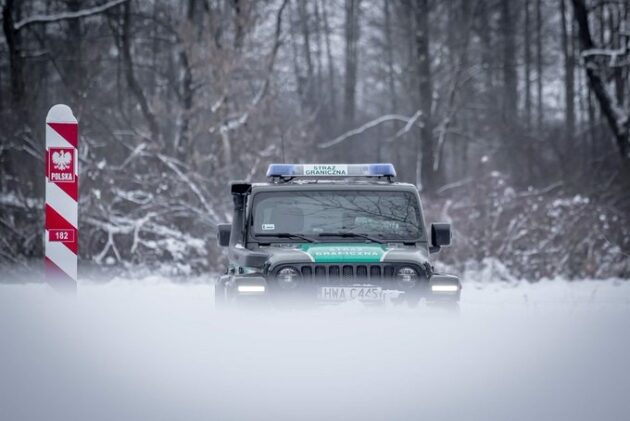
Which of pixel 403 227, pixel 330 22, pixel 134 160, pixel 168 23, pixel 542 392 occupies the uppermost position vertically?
pixel 330 22

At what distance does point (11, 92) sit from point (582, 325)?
1534 centimetres

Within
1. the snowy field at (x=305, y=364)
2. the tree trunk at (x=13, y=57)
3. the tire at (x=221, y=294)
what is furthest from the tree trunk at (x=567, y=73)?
the snowy field at (x=305, y=364)

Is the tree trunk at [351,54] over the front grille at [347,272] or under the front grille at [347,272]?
over

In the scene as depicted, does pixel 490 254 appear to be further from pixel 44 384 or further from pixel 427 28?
pixel 44 384

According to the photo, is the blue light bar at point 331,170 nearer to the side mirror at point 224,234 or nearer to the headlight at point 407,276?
the side mirror at point 224,234

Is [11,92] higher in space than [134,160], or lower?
higher

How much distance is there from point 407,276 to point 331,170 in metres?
2.02

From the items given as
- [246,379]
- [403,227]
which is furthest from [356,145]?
[246,379]

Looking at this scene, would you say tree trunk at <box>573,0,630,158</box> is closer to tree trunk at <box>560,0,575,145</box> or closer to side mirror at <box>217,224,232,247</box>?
tree trunk at <box>560,0,575,145</box>

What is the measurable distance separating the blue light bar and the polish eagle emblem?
2131mm

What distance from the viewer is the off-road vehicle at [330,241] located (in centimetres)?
741

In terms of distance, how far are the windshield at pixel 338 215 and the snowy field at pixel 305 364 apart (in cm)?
108

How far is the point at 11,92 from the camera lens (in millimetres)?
19281

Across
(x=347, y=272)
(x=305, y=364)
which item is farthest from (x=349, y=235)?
(x=305, y=364)
